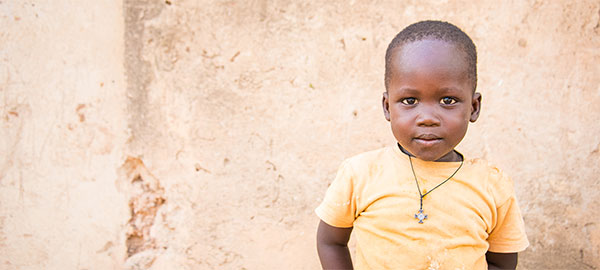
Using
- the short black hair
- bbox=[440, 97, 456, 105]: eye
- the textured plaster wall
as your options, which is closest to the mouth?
bbox=[440, 97, 456, 105]: eye

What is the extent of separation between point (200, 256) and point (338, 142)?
0.87m

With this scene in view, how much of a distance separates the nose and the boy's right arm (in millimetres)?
487

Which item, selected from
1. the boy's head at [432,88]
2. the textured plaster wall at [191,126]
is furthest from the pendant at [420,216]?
the textured plaster wall at [191,126]

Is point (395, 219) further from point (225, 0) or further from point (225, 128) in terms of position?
point (225, 0)

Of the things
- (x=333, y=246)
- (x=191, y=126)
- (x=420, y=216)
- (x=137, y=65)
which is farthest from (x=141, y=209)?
(x=420, y=216)

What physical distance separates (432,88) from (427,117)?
8 centimetres

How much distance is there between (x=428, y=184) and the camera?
130cm

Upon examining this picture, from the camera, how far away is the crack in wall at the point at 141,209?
2.11 meters

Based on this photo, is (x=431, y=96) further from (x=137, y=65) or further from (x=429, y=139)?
(x=137, y=65)

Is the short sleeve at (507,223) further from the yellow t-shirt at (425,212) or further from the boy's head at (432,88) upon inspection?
the boy's head at (432,88)

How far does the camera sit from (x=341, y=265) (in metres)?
1.46

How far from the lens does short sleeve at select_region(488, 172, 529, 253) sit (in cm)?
132

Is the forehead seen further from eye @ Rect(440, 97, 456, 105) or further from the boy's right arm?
the boy's right arm

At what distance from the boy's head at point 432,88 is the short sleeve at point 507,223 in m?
0.26
